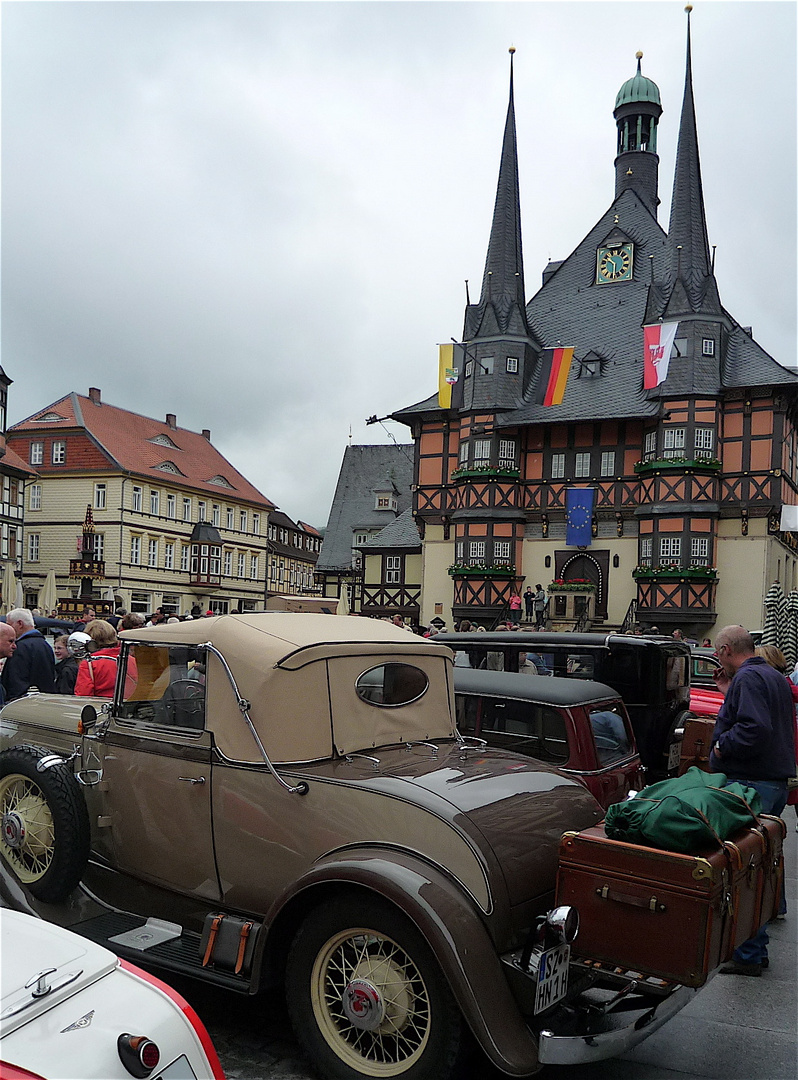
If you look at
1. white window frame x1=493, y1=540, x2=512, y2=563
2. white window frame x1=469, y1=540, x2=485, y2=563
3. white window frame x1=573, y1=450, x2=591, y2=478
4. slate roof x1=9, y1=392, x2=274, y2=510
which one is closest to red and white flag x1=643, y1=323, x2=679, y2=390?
white window frame x1=573, y1=450, x2=591, y2=478

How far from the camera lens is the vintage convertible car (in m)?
3.72

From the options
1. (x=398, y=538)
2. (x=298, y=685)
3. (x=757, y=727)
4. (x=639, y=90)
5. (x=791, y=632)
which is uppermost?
(x=639, y=90)

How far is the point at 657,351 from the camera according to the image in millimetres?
32188

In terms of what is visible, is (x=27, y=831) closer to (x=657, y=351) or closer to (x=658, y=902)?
(x=658, y=902)

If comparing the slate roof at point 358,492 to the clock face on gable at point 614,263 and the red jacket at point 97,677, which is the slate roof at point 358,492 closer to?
the clock face on gable at point 614,263

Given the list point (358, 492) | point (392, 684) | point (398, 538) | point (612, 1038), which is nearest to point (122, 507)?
point (358, 492)

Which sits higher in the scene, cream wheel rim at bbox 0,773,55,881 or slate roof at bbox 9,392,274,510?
slate roof at bbox 9,392,274,510

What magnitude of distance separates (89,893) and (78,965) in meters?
3.11

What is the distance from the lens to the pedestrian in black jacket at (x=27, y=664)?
8.48m

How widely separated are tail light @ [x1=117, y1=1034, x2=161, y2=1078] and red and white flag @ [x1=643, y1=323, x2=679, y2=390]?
105 feet

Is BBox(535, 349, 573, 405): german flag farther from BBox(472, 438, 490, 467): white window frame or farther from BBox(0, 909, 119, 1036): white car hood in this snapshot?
BBox(0, 909, 119, 1036): white car hood

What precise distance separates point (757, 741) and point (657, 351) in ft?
94.2

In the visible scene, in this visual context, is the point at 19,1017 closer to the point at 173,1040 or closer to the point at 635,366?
the point at 173,1040

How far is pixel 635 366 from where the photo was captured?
3825 centimetres
